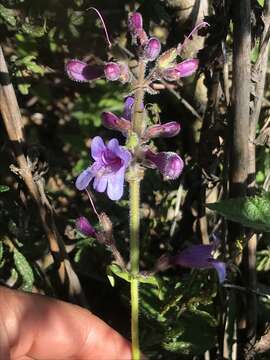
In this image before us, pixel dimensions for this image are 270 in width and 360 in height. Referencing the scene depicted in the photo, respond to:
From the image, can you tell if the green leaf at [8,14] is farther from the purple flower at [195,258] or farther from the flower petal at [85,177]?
the purple flower at [195,258]

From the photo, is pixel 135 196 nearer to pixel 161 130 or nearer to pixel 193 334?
pixel 161 130

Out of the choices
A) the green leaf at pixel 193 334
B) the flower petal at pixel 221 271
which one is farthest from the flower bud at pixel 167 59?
the green leaf at pixel 193 334

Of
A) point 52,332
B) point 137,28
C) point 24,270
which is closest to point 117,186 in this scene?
point 137,28

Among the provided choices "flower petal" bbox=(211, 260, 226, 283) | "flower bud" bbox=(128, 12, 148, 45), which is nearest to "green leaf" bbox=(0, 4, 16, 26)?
"flower bud" bbox=(128, 12, 148, 45)

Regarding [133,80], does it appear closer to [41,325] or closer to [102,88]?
[41,325]

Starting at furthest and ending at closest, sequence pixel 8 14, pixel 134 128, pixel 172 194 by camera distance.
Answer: pixel 172 194
pixel 8 14
pixel 134 128

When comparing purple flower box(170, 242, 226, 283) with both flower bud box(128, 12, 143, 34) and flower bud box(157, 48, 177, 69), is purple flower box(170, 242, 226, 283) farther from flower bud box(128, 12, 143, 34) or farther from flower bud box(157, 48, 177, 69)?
flower bud box(128, 12, 143, 34)
